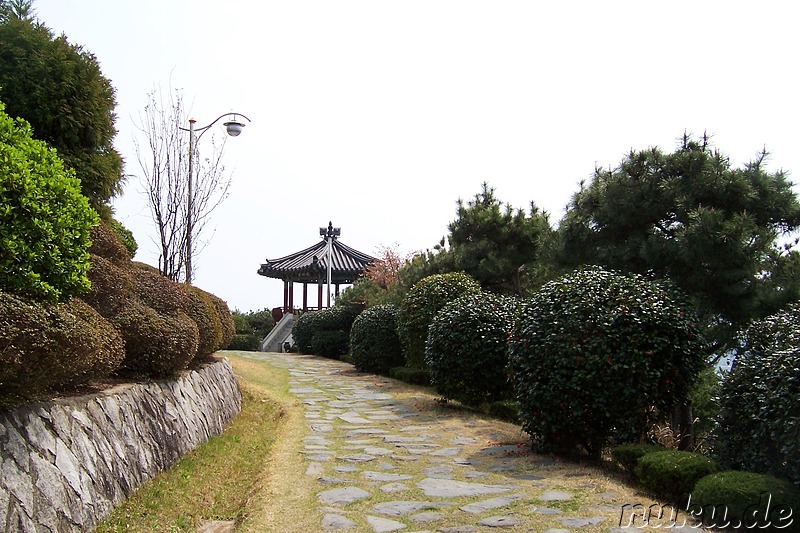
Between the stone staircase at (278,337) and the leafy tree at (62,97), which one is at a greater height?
the leafy tree at (62,97)

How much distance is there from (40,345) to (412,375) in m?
9.11

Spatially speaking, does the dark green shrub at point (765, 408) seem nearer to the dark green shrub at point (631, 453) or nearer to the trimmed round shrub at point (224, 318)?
the dark green shrub at point (631, 453)

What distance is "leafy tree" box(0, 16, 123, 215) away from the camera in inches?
253

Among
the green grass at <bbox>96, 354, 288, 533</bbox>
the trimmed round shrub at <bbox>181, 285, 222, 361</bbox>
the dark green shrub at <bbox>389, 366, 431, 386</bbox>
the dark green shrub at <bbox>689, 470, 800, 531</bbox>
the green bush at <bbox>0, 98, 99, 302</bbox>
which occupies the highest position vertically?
the green bush at <bbox>0, 98, 99, 302</bbox>

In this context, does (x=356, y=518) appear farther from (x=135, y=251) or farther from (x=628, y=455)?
(x=135, y=251)

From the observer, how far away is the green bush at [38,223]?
13.8ft

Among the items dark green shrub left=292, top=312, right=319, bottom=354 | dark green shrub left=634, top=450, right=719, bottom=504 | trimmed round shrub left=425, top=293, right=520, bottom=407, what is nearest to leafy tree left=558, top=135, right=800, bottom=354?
trimmed round shrub left=425, top=293, right=520, bottom=407

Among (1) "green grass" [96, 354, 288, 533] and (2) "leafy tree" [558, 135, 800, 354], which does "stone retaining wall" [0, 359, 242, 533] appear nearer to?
(1) "green grass" [96, 354, 288, 533]

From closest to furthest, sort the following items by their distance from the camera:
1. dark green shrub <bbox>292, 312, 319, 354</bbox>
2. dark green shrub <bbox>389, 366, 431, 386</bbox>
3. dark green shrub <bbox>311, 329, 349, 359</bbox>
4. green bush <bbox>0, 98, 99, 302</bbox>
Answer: green bush <bbox>0, 98, 99, 302</bbox>
dark green shrub <bbox>389, 366, 431, 386</bbox>
dark green shrub <bbox>311, 329, 349, 359</bbox>
dark green shrub <bbox>292, 312, 319, 354</bbox>

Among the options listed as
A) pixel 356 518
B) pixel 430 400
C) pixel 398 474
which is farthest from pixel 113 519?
pixel 430 400

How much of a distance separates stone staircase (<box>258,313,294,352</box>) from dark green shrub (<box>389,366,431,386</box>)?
13234 mm

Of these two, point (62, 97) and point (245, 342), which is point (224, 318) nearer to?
point (62, 97)

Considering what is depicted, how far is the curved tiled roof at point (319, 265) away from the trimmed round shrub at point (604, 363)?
20.3m

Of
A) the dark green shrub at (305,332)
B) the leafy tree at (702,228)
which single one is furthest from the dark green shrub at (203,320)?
the dark green shrub at (305,332)
